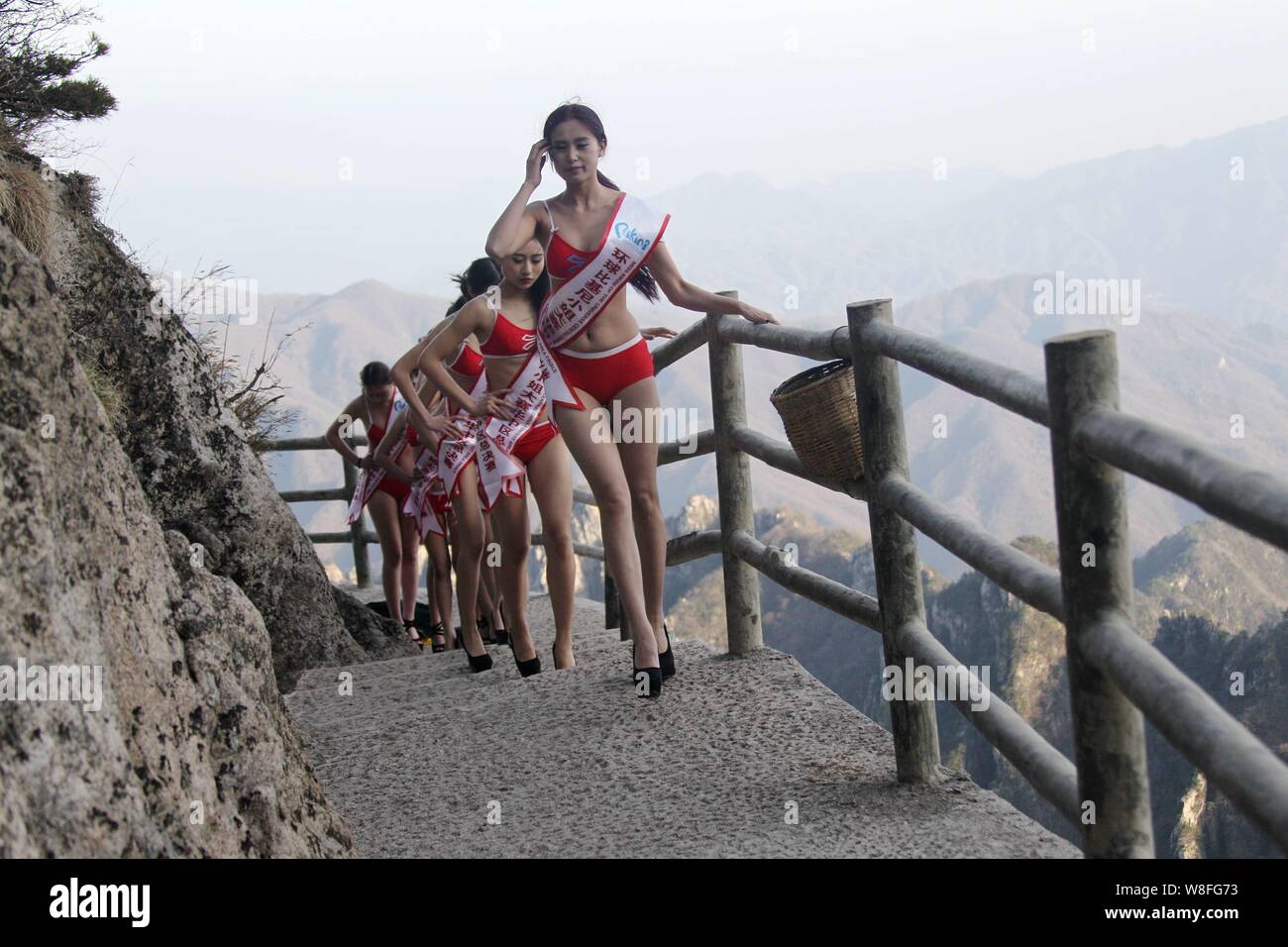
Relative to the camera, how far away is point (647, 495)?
511cm

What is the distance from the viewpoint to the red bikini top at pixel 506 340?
19.2 feet

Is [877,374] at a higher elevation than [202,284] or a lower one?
lower

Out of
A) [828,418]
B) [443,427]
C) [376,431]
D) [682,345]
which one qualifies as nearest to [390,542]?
[376,431]

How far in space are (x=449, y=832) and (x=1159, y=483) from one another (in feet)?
7.75

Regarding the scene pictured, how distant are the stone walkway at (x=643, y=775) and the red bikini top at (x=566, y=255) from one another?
147 cm

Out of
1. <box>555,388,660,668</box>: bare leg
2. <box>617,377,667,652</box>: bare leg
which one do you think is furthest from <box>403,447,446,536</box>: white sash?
<box>555,388,660,668</box>: bare leg

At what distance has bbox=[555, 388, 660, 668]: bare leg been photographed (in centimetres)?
485

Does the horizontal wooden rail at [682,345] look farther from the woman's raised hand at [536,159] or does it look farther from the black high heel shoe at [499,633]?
the black high heel shoe at [499,633]

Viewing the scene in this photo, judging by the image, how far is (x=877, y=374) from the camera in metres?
3.71

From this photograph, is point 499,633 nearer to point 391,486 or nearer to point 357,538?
point 391,486

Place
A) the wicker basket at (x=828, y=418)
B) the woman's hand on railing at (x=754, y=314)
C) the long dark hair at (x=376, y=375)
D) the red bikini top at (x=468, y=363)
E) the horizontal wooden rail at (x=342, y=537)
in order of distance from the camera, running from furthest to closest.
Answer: the horizontal wooden rail at (x=342, y=537)
the long dark hair at (x=376, y=375)
the red bikini top at (x=468, y=363)
the woman's hand on railing at (x=754, y=314)
the wicker basket at (x=828, y=418)

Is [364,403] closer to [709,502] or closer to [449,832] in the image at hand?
[449,832]

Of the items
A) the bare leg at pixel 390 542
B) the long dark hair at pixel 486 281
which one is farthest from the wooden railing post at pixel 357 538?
the long dark hair at pixel 486 281
